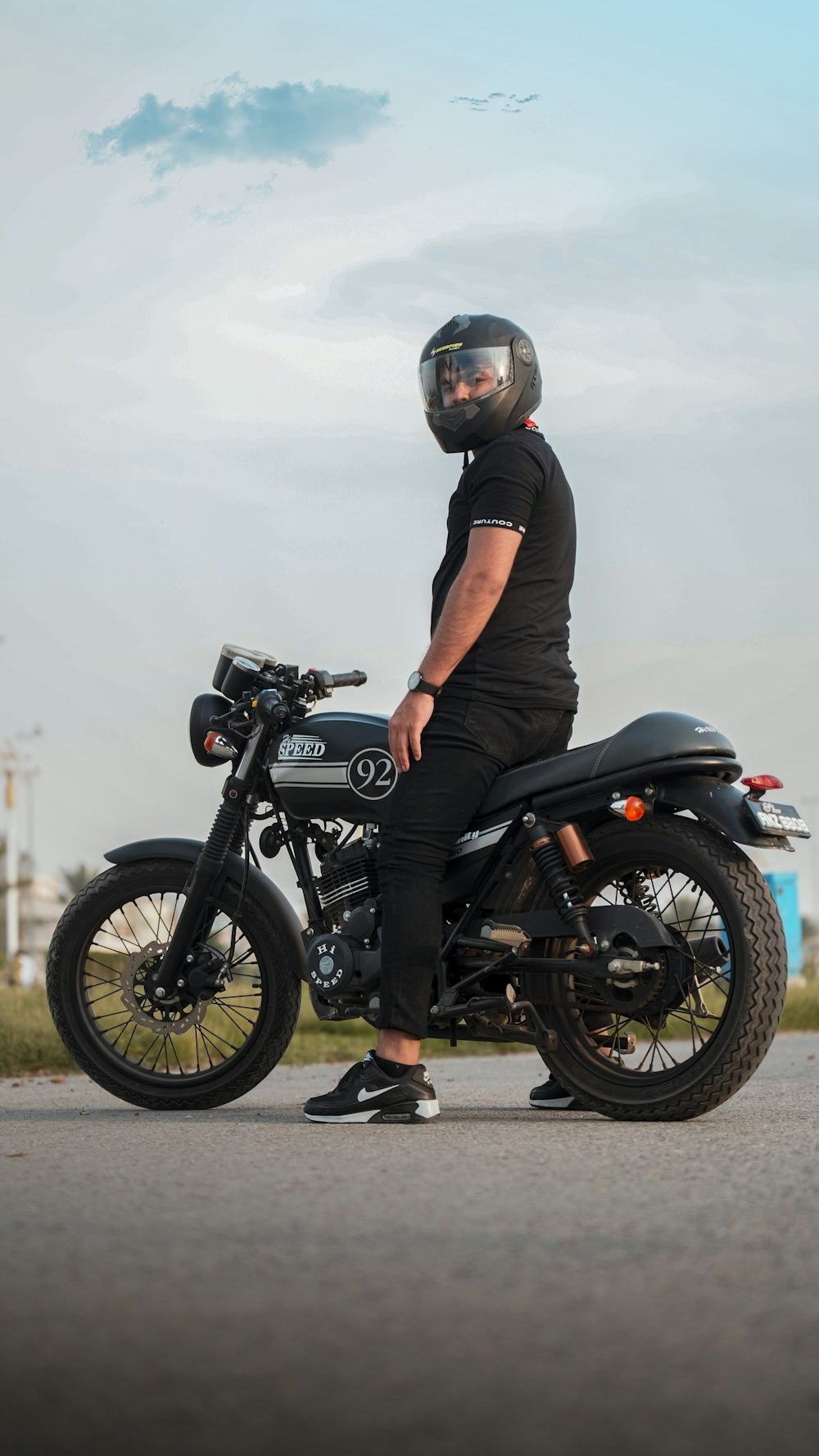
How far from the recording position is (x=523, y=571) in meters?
5.59

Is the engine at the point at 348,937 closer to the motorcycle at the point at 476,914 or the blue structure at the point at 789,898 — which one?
the motorcycle at the point at 476,914

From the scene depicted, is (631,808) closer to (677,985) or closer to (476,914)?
(677,985)

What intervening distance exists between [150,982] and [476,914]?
1333 millimetres

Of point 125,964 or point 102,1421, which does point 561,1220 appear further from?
point 125,964

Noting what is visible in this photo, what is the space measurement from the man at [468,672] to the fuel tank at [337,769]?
225 millimetres

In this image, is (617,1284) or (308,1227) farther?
(308,1227)

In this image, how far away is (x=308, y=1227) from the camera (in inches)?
126

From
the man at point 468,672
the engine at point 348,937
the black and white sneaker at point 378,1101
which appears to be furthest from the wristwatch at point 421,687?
the black and white sneaker at point 378,1101

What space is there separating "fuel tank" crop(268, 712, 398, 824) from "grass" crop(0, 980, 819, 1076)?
4.96 feet

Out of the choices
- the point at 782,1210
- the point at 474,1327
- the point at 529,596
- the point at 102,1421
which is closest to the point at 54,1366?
the point at 102,1421

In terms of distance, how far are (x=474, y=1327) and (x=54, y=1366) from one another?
602 mm

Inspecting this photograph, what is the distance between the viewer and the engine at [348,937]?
18.2ft

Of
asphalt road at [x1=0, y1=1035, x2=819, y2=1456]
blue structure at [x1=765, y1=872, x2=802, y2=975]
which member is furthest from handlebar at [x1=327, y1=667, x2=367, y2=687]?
blue structure at [x1=765, y1=872, x2=802, y2=975]

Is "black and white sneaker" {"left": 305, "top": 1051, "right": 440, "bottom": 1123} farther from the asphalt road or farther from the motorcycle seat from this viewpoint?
the motorcycle seat
